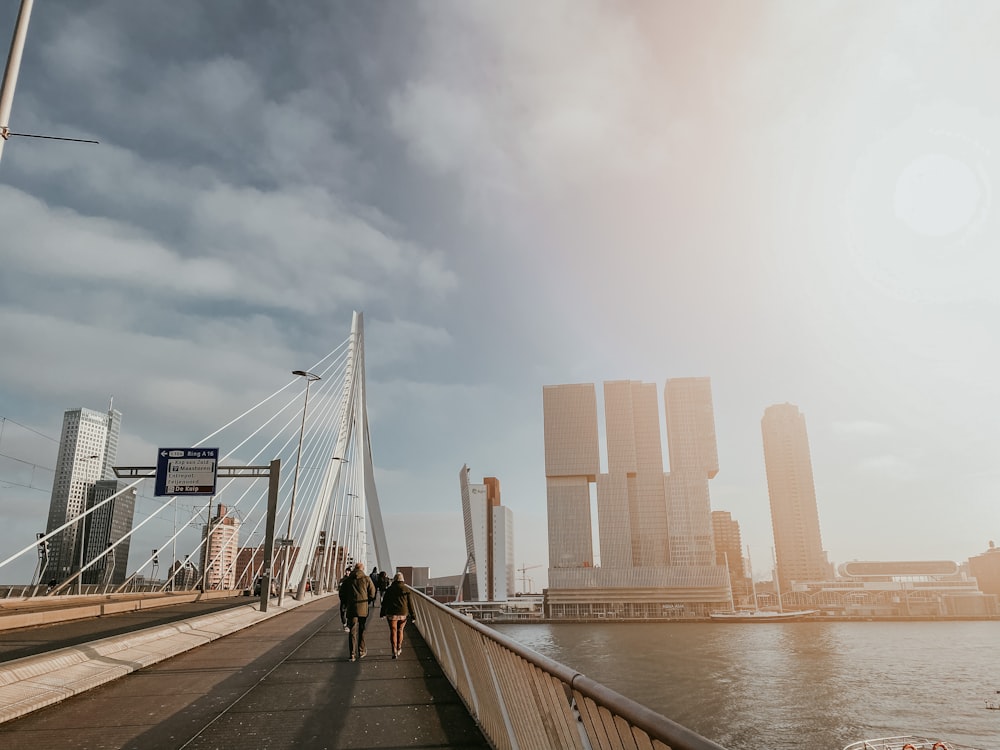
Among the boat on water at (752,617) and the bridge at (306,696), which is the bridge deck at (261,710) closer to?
the bridge at (306,696)

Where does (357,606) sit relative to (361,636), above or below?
above

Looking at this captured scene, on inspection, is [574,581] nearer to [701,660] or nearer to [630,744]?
[701,660]

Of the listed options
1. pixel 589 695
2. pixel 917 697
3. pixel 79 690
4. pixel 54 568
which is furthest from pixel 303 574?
pixel 917 697

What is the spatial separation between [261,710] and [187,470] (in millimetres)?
20370

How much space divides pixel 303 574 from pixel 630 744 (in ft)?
126

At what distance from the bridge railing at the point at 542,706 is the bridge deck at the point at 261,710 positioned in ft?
1.68

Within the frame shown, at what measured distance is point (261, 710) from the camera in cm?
678

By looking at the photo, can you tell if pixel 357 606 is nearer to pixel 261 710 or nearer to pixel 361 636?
pixel 361 636

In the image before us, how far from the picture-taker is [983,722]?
1977 inches

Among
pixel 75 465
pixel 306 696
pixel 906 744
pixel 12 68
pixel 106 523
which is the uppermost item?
pixel 75 465

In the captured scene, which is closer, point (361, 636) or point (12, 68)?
point (12, 68)

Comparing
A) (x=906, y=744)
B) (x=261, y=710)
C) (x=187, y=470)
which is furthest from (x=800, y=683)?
(x=261, y=710)

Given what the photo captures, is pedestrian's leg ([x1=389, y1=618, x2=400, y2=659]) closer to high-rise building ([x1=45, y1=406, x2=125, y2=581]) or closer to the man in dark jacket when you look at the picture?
the man in dark jacket

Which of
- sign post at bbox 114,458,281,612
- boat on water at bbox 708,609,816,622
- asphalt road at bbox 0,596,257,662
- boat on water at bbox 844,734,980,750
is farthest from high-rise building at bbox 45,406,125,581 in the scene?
boat on water at bbox 708,609,816,622
